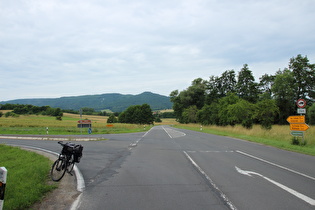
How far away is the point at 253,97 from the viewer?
6231 centimetres

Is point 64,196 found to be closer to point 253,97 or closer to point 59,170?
point 59,170

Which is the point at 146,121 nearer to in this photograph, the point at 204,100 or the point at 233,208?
the point at 204,100

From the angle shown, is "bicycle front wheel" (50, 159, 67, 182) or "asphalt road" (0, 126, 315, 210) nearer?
"asphalt road" (0, 126, 315, 210)

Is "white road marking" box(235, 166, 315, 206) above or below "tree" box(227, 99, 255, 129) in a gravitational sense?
below

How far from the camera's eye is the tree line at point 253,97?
1439 inches

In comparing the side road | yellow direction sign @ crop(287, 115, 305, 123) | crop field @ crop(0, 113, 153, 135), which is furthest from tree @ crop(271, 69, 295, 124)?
the side road

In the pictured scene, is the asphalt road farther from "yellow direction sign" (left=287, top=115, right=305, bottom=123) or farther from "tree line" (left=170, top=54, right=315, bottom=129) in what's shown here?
"tree line" (left=170, top=54, right=315, bottom=129)

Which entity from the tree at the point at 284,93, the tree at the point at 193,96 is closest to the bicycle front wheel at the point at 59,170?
the tree at the point at 284,93

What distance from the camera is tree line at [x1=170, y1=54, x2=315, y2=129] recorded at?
36.6m

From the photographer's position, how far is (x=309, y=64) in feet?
168

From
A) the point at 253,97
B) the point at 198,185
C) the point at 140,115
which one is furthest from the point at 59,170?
the point at 140,115

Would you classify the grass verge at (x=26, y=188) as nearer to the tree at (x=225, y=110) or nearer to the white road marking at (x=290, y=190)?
the white road marking at (x=290, y=190)

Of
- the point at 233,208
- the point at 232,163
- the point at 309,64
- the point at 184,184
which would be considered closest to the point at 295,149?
the point at 232,163

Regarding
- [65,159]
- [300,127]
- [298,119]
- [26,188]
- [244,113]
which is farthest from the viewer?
[244,113]
